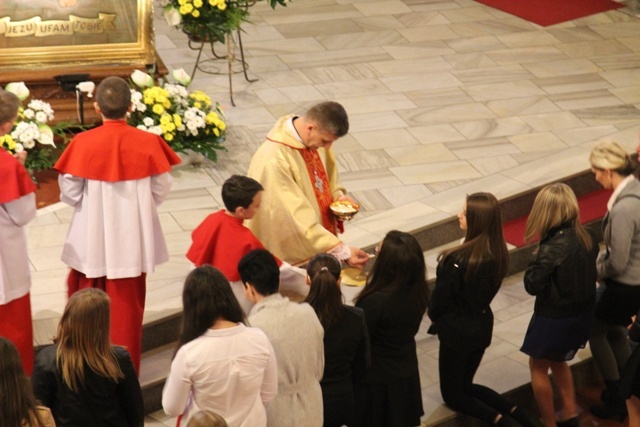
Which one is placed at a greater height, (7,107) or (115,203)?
(7,107)

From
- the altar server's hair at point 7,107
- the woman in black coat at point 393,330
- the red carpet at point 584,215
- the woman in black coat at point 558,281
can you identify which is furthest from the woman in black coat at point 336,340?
the red carpet at point 584,215

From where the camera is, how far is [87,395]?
4762 millimetres

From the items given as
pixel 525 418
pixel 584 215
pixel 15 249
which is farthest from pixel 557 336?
pixel 15 249

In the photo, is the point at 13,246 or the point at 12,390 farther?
the point at 13,246

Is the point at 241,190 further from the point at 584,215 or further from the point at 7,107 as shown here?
the point at 584,215

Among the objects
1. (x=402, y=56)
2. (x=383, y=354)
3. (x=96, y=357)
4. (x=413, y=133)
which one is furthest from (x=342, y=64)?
(x=96, y=357)

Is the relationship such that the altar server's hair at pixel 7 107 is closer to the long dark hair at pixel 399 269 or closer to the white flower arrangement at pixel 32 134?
the long dark hair at pixel 399 269

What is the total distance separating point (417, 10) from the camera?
41.1 feet

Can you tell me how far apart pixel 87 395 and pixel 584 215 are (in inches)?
200

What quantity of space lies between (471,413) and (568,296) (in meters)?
0.88

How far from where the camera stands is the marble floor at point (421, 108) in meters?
7.72

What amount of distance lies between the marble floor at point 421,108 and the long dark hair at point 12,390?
2173 millimetres

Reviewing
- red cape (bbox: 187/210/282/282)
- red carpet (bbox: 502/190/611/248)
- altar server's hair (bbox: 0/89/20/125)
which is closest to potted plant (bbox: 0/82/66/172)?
altar server's hair (bbox: 0/89/20/125)

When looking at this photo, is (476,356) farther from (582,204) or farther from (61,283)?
(582,204)
